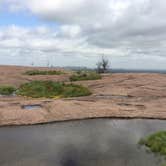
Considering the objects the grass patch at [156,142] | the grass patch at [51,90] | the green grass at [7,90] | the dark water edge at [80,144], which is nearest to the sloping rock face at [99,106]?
the dark water edge at [80,144]

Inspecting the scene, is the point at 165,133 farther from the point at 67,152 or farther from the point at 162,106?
the point at 162,106

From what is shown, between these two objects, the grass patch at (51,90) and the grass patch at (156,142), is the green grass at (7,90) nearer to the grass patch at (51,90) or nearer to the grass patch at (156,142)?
the grass patch at (51,90)

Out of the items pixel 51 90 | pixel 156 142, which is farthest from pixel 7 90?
pixel 156 142

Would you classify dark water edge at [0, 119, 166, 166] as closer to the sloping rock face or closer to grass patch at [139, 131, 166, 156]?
grass patch at [139, 131, 166, 156]

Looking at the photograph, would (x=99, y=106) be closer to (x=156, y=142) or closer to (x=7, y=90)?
(x=156, y=142)

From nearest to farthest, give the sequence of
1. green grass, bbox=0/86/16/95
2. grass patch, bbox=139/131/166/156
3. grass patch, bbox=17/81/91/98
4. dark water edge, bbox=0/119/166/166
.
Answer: dark water edge, bbox=0/119/166/166
grass patch, bbox=139/131/166/156
grass patch, bbox=17/81/91/98
green grass, bbox=0/86/16/95

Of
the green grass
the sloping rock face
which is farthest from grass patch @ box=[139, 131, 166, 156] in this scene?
the green grass
